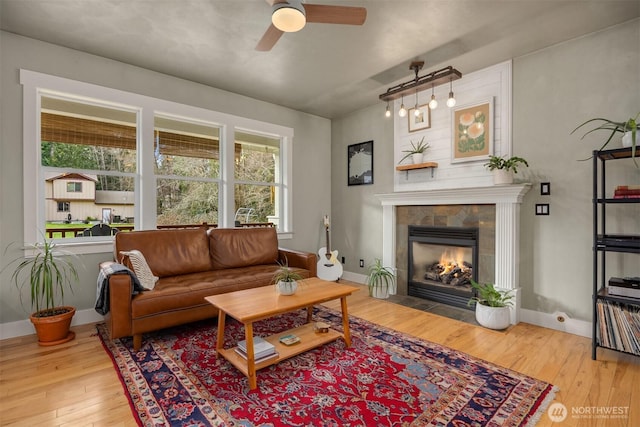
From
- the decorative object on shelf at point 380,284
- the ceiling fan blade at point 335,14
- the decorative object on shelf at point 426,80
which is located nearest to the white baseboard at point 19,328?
the decorative object on shelf at point 380,284

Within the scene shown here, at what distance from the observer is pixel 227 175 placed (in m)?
4.05

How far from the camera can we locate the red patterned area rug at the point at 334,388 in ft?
5.39

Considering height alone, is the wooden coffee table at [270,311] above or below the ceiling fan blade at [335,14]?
below

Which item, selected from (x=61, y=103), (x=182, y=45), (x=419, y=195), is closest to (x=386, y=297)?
(x=419, y=195)

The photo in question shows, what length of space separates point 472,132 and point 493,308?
6.24 ft

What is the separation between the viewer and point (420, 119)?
3.92 meters

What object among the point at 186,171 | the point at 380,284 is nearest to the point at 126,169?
the point at 186,171

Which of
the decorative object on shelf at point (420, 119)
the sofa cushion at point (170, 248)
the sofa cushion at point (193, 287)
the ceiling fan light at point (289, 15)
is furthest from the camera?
the decorative object on shelf at point (420, 119)

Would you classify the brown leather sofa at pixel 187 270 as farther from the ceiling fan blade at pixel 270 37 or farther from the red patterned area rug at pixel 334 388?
the ceiling fan blade at pixel 270 37

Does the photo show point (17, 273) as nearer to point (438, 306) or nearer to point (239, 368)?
point (239, 368)

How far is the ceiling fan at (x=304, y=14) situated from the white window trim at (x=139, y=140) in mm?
2055

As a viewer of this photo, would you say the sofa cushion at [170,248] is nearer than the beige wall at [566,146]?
No

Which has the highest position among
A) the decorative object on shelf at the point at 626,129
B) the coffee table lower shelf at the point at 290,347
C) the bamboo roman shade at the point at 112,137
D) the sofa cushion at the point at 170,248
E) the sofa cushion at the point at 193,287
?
the bamboo roman shade at the point at 112,137

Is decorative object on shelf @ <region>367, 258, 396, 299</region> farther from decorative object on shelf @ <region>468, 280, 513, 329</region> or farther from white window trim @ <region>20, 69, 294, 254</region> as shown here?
white window trim @ <region>20, 69, 294, 254</region>
